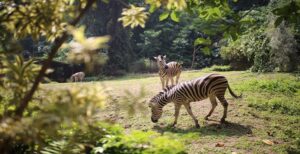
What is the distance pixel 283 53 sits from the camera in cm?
1630

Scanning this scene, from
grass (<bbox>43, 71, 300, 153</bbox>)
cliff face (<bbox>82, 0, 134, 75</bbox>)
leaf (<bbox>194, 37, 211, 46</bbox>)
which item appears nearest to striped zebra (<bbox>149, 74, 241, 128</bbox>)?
grass (<bbox>43, 71, 300, 153</bbox>)

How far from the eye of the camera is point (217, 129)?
7648 mm

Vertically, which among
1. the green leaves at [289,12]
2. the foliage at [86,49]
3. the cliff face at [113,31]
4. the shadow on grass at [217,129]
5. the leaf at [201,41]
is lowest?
the shadow on grass at [217,129]

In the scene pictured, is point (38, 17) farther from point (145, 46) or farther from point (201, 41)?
point (145, 46)

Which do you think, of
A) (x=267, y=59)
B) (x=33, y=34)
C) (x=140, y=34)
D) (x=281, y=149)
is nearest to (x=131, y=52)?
(x=140, y=34)

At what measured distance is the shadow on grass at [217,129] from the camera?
7356mm

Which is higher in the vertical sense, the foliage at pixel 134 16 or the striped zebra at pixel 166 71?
the foliage at pixel 134 16

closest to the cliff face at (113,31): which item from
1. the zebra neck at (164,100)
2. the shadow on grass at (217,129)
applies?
the zebra neck at (164,100)

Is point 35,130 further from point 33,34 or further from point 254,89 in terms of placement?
point 254,89

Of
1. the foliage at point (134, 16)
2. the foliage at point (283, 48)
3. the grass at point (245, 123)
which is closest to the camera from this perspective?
the foliage at point (134, 16)

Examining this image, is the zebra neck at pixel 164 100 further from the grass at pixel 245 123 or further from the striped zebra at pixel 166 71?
the striped zebra at pixel 166 71

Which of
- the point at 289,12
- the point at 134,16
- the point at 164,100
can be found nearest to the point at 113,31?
the point at 164,100

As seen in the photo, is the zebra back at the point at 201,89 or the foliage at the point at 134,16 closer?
the foliage at the point at 134,16

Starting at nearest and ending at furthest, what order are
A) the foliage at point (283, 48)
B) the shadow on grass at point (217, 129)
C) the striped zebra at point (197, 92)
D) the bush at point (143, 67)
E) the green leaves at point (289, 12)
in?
the green leaves at point (289, 12) → the shadow on grass at point (217, 129) → the striped zebra at point (197, 92) → the foliage at point (283, 48) → the bush at point (143, 67)
